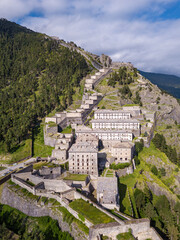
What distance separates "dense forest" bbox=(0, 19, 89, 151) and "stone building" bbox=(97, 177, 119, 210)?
3890 centimetres

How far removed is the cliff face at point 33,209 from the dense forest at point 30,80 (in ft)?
75.1

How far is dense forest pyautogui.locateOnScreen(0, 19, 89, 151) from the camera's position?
268ft

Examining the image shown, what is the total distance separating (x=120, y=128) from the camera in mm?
78625

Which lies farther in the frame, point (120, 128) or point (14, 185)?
point (120, 128)

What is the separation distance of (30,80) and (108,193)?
9563cm

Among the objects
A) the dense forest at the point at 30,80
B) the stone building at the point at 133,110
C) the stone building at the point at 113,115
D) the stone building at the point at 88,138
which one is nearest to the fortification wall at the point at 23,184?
the dense forest at the point at 30,80

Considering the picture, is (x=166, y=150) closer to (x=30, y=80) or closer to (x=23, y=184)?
(x=23, y=184)

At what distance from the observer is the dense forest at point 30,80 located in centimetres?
8162

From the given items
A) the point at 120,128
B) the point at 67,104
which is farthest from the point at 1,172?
the point at 67,104

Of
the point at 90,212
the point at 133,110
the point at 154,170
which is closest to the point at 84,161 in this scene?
the point at 90,212

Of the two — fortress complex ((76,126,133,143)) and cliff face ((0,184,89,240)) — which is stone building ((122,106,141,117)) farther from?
cliff face ((0,184,89,240))

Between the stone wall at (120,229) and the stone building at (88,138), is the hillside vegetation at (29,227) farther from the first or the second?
the stone building at (88,138)

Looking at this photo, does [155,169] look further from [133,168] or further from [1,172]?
[1,172]

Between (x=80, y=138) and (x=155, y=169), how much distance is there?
87.2 feet
